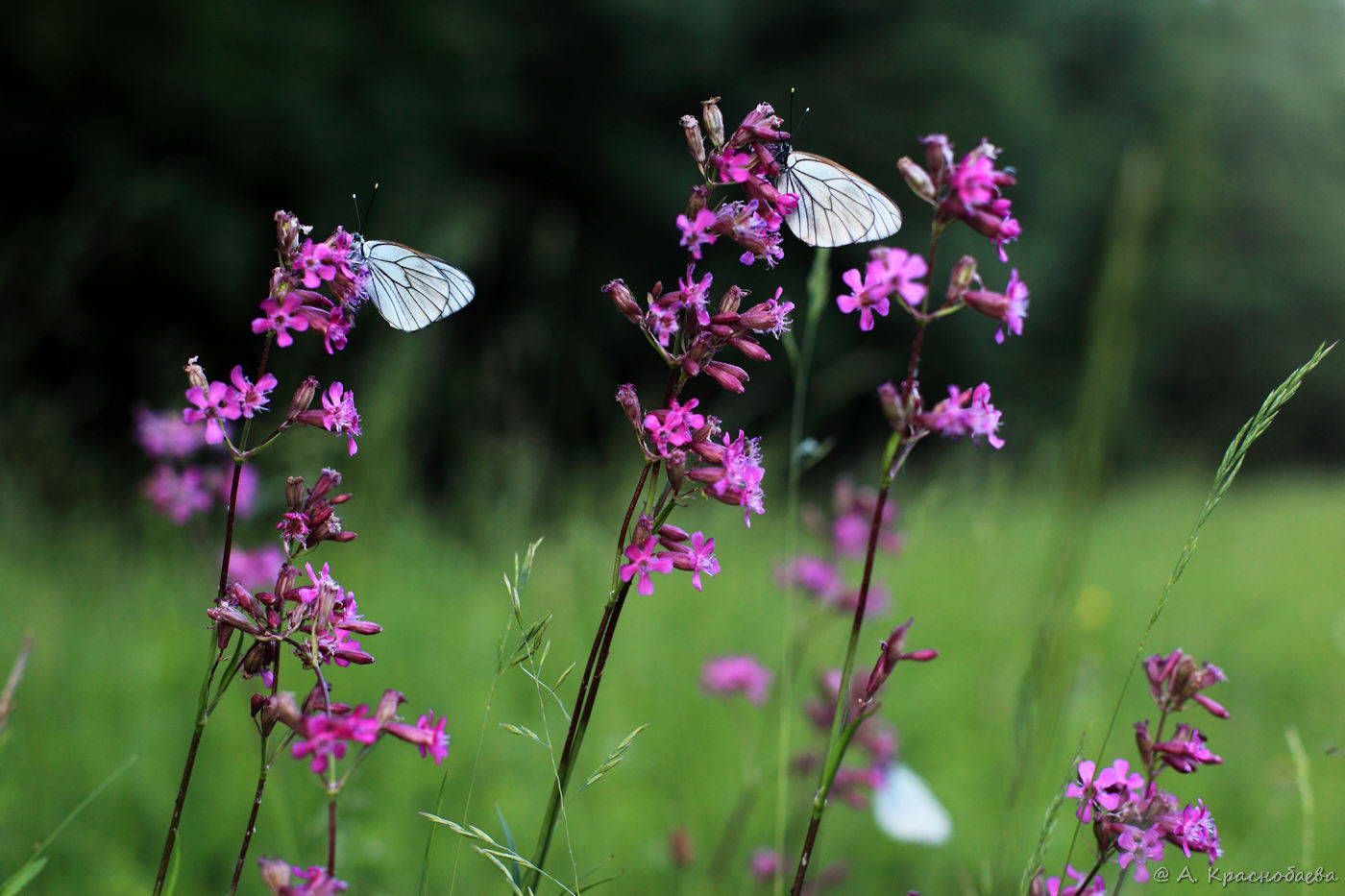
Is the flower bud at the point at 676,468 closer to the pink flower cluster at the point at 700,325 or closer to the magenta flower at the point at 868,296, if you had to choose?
the pink flower cluster at the point at 700,325

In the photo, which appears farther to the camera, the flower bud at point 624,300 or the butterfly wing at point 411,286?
the butterfly wing at point 411,286

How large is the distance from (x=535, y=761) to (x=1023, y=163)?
40.5 ft

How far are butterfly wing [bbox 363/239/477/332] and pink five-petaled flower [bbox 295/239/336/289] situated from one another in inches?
18.1

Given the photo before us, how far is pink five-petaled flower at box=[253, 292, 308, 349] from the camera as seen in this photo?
1.11m

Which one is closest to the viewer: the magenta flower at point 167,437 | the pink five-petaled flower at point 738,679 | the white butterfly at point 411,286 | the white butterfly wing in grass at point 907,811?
the white butterfly at point 411,286

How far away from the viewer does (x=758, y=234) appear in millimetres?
1223

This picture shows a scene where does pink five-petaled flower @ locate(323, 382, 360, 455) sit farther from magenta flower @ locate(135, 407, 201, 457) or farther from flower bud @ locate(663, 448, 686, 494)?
magenta flower @ locate(135, 407, 201, 457)

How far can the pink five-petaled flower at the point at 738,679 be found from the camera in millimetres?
2916

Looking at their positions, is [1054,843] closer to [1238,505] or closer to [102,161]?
[102,161]

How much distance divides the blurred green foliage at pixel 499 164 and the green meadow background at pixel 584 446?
0.05 meters

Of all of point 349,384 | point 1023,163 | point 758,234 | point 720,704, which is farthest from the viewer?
point 1023,163

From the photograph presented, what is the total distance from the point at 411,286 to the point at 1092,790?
4.53ft

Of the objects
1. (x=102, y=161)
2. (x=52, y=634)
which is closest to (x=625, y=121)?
(x=102, y=161)

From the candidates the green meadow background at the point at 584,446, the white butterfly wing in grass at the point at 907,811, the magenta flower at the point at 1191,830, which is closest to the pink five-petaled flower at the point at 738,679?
the green meadow background at the point at 584,446
